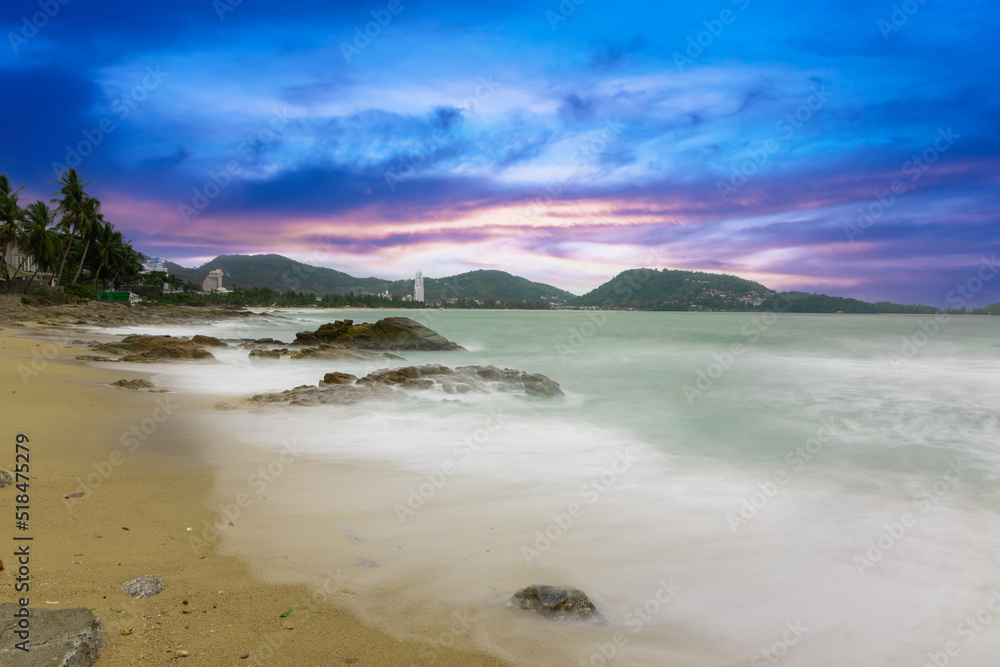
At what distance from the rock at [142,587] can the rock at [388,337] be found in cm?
2063

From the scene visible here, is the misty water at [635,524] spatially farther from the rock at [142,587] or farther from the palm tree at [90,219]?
the palm tree at [90,219]

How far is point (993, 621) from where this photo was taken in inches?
151

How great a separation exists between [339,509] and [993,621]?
5312 mm

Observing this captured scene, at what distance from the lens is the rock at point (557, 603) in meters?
3.26

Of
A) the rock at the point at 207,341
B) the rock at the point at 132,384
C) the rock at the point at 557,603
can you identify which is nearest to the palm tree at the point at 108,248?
the rock at the point at 207,341

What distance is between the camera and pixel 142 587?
2910 millimetres

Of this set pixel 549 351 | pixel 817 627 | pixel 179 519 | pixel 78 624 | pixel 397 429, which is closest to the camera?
pixel 78 624

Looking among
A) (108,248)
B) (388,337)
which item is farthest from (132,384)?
(108,248)

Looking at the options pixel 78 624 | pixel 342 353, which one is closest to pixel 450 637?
pixel 78 624

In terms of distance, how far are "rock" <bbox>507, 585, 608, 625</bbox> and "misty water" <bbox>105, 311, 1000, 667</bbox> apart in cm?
8

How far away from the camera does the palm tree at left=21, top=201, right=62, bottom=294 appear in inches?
1815

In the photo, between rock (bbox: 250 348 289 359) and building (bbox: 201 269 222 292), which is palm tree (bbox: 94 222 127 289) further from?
building (bbox: 201 269 222 292)

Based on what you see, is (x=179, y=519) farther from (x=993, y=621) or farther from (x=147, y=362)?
(x=147, y=362)

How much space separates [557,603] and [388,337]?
21.9 meters
